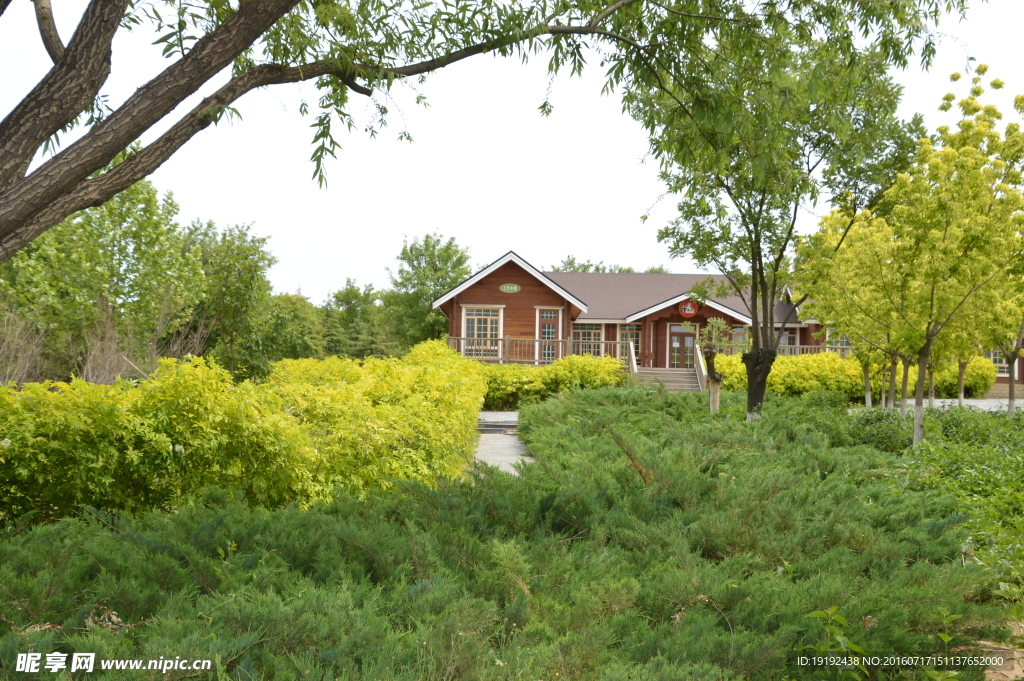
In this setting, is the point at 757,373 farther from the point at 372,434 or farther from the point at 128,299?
the point at 128,299

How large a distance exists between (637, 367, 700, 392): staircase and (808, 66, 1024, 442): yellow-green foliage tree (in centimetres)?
1292

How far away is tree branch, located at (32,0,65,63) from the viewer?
4.36m

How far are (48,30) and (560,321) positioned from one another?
86.7 feet

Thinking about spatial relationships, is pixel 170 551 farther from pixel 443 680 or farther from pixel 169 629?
pixel 443 680

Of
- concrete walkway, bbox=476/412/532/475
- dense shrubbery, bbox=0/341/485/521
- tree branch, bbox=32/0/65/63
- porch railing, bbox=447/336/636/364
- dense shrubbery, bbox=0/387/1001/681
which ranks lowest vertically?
concrete walkway, bbox=476/412/532/475

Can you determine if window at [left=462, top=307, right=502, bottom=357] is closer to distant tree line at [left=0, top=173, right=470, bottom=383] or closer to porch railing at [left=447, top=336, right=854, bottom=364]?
porch railing at [left=447, top=336, right=854, bottom=364]

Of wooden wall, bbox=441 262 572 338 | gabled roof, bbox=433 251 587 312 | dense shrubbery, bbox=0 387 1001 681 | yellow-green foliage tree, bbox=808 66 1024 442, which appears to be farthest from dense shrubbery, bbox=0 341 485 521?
wooden wall, bbox=441 262 572 338

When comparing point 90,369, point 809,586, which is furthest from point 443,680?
point 90,369

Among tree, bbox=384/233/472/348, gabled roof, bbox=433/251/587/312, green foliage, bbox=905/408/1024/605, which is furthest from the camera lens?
tree, bbox=384/233/472/348

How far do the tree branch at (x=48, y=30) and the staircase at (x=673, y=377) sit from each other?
878 inches

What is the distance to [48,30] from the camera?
4.39 meters

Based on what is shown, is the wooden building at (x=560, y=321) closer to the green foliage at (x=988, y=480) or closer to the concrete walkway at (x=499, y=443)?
the concrete walkway at (x=499, y=443)

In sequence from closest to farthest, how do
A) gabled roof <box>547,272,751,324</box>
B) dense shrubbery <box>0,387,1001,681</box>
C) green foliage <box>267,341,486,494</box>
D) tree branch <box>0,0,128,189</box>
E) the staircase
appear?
dense shrubbery <box>0,387,1001,681</box> < tree branch <box>0,0,128,189</box> < green foliage <box>267,341,486,494</box> < the staircase < gabled roof <box>547,272,751,324</box>

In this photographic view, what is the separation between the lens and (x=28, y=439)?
16.2ft
